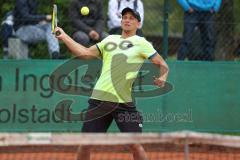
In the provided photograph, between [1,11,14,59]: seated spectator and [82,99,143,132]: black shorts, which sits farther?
[1,11,14,59]: seated spectator

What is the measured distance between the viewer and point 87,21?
1073cm

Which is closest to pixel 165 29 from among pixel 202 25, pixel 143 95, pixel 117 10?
pixel 202 25

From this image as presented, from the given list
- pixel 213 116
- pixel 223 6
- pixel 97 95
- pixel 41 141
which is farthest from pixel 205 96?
pixel 41 141

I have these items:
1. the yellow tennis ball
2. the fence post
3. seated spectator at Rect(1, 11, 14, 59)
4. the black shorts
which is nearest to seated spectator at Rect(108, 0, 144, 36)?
the yellow tennis ball

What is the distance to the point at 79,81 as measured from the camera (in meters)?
10.6

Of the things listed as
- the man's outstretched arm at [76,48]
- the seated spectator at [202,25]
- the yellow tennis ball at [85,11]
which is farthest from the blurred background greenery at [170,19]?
the man's outstretched arm at [76,48]

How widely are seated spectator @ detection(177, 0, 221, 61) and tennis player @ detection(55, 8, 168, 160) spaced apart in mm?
3298

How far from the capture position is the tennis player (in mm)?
7527

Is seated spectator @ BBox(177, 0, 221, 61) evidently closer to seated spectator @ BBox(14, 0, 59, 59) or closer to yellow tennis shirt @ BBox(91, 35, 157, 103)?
seated spectator @ BBox(14, 0, 59, 59)

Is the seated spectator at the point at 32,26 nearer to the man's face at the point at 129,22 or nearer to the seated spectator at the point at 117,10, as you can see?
the seated spectator at the point at 117,10

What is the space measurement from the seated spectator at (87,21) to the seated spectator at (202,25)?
4.23 feet

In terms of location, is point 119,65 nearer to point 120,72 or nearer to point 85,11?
point 120,72

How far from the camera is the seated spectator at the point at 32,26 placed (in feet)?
34.9

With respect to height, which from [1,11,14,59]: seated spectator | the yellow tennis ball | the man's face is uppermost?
the man's face
